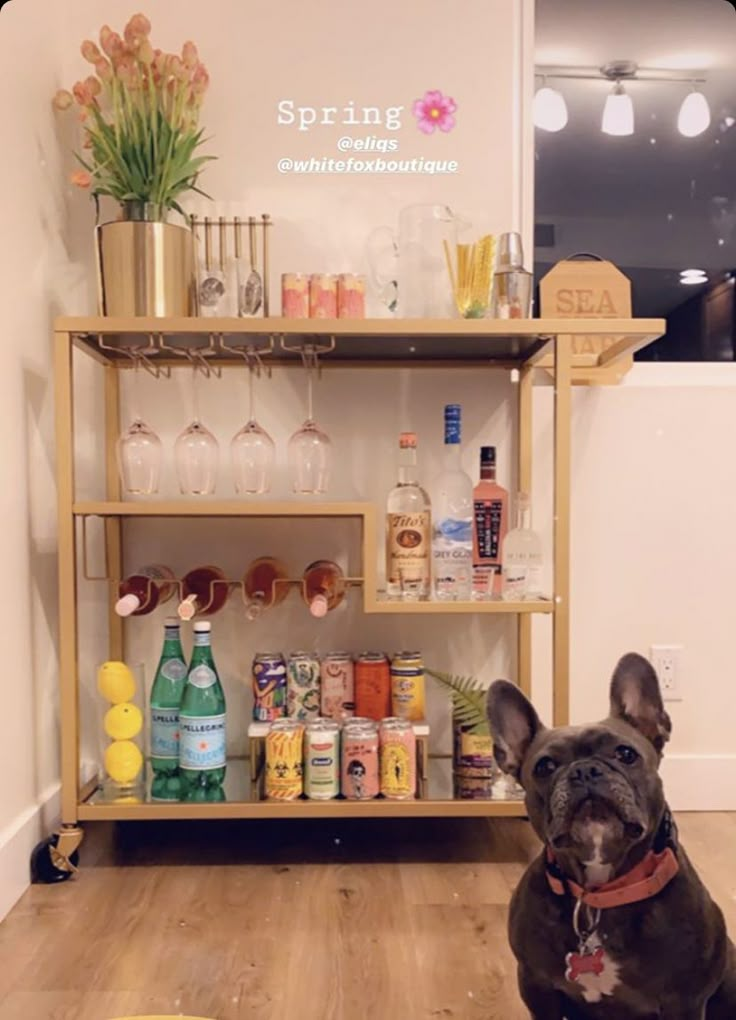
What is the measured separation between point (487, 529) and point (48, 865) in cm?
96

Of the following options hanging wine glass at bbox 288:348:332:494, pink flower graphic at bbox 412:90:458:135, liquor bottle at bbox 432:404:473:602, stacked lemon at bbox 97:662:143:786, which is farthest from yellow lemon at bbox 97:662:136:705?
pink flower graphic at bbox 412:90:458:135

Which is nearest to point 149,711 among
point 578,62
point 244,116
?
point 244,116

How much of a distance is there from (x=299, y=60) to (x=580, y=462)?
1.02 metres

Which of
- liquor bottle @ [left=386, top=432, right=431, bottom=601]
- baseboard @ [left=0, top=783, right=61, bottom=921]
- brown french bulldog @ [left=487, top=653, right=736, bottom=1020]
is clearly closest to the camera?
brown french bulldog @ [left=487, top=653, right=736, bottom=1020]

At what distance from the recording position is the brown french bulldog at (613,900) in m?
0.85

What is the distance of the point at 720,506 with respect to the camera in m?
1.87

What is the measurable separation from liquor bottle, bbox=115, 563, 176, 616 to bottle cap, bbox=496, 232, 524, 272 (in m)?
0.87

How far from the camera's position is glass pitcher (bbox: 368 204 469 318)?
1675mm

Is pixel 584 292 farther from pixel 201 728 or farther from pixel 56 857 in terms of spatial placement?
pixel 56 857

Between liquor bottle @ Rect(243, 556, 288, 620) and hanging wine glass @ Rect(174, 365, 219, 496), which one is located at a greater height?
hanging wine glass @ Rect(174, 365, 219, 496)

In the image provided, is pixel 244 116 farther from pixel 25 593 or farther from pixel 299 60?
pixel 25 593

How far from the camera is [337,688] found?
1.70 m

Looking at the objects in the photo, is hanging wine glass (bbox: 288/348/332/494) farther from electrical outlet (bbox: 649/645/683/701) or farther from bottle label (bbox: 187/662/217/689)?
electrical outlet (bbox: 649/645/683/701)

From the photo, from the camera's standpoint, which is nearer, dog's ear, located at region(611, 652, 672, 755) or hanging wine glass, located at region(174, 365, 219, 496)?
dog's ear, located at region(611, 652, 672, 755)
